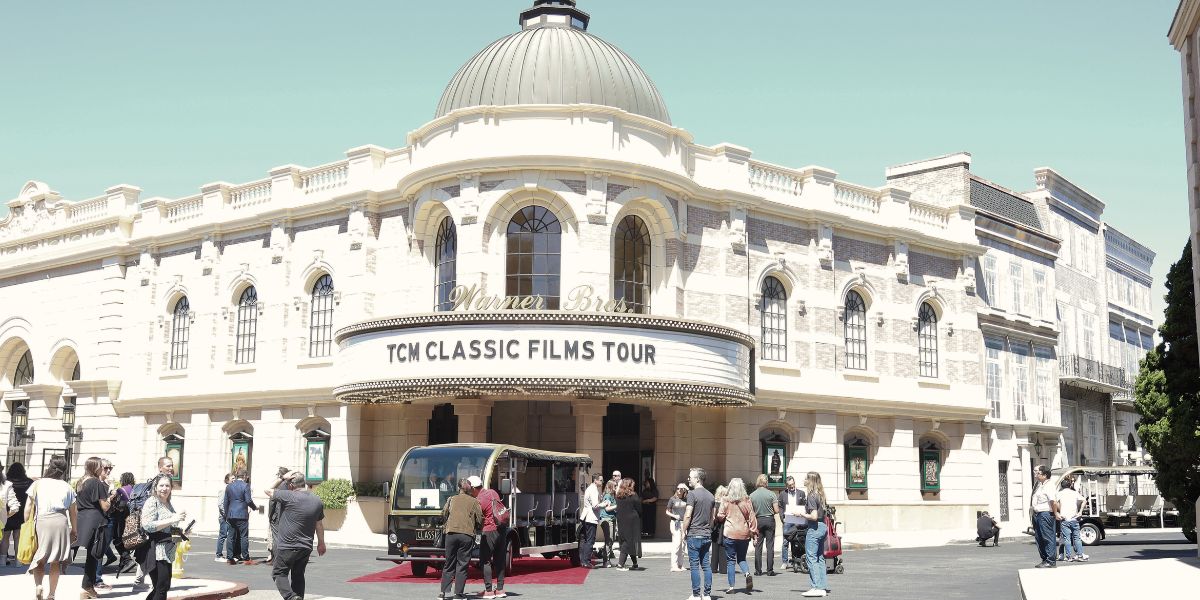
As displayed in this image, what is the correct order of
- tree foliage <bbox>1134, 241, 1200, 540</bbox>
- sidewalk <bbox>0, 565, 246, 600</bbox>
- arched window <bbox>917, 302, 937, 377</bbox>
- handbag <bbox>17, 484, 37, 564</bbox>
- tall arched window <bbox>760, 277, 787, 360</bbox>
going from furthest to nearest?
arched window <bbox>917, 302, 937, 377</bbox>, tall arched window <bbox>760, 277, 787, 360</bbox>, tree foliage <bbox>1134, 241, 1200, 540</bbox>, sidewalk <bbox>0, 565, 246, 600</bbox>, handbag <bbox>17, 484, 37, 564</bbox>

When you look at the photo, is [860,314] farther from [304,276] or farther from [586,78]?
[304,276]

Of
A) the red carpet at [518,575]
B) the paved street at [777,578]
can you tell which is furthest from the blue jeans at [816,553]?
the red carpet at [518,575]

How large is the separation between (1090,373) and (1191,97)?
28521 millimetres

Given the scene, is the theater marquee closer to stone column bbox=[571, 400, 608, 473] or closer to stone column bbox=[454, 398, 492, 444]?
stone column bbox=[454, 398, 492, 444]

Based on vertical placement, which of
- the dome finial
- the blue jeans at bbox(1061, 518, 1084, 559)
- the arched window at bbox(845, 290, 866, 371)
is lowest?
the blue jeans at bbox(1061, 518, 1084, 559)

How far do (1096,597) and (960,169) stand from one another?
89.2ft

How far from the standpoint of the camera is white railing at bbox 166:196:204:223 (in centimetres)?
3784

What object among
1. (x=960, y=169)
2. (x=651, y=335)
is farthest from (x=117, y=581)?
(x=960, y=169)

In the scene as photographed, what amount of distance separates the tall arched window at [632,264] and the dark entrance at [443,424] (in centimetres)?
577

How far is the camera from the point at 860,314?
3612 centimetres

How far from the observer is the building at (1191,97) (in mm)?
20844

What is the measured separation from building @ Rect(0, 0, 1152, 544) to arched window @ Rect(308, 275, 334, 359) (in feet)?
0.31

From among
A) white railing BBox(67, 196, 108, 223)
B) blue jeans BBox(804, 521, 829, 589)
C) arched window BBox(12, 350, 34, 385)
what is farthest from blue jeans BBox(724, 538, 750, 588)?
arched window BBox(12, 350, 34, 385)

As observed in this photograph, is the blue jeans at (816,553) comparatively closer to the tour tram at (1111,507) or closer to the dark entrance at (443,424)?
the tour tram at (1111,507)
